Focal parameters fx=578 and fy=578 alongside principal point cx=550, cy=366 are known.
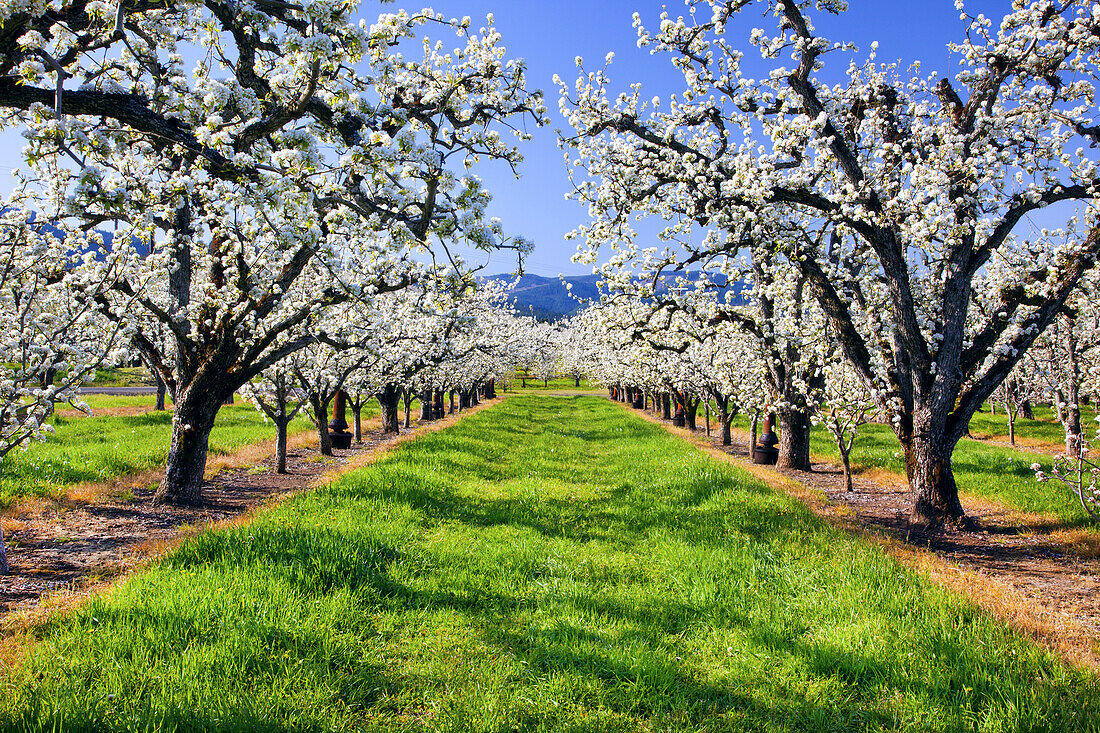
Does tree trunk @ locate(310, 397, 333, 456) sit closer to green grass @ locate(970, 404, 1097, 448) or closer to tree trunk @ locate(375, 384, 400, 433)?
tree trunk @ locate(375, 384, 400, 433)

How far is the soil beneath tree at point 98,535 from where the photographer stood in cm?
675

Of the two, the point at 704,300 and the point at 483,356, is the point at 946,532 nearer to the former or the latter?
the point at 704,300

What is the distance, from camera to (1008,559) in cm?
850

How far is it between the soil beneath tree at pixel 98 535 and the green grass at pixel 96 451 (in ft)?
4.10

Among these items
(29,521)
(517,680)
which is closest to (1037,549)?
(517,680)

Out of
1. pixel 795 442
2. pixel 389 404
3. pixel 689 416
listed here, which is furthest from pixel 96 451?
pixel 689 416

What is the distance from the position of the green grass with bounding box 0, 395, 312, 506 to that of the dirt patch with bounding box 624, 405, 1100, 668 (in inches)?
443

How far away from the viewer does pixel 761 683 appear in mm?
4504

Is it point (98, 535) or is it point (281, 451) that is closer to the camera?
point (98, 535)

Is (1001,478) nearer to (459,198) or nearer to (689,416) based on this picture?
(459,198)

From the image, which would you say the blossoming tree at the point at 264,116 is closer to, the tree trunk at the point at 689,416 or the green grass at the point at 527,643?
the green grass at the point at 527,643

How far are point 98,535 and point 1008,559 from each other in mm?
13782

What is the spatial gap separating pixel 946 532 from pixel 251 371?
13.1 meters

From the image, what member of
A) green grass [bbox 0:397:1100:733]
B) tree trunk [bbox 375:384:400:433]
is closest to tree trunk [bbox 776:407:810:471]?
green grass [bbox 0:397:1100:733]
